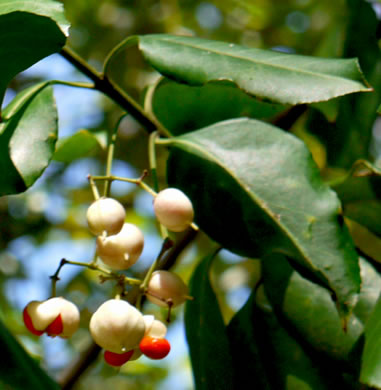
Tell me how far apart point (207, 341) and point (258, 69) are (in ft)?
0.89

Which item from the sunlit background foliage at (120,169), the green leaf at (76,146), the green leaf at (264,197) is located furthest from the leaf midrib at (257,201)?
the sunlit background foliage at (120,169)

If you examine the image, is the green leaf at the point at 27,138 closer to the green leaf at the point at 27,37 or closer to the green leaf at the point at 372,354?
the green leaf at the point at 27,37

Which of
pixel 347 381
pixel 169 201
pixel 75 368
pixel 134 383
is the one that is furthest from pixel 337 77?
pixel 134 383

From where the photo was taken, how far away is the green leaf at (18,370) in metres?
0.44

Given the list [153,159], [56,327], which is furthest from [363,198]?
[56,327]

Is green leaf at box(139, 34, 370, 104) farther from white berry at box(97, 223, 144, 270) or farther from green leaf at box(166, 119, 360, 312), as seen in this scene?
white berry at box(97, 223, 144, 270)

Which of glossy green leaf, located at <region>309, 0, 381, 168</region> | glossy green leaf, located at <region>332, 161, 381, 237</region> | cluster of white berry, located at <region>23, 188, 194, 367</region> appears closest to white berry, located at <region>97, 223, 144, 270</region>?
cluster of white berry, located at <region>23, 188, 194, 367</region>

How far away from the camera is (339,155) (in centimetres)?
87

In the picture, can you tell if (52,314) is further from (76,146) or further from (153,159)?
(76,146)

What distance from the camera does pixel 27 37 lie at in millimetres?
561

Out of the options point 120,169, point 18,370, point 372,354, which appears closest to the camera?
point 18,370

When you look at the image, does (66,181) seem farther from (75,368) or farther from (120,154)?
(75,368)

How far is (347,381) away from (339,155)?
0.34 metres

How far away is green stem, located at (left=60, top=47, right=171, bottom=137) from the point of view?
662 mm
